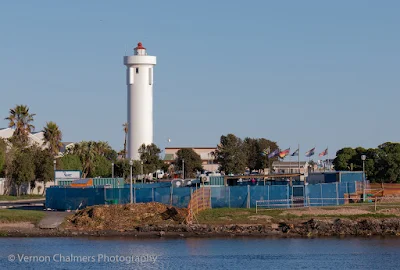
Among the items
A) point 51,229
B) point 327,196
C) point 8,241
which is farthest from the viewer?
point 327,196

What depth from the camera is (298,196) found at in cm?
7106

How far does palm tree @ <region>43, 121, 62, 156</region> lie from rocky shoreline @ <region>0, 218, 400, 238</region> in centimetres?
5672

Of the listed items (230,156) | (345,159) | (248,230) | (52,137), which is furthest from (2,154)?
(345,159)

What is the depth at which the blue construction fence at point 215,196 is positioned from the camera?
6438 centimetres

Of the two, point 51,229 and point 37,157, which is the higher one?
point 37,157

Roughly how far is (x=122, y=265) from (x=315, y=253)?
1157cm

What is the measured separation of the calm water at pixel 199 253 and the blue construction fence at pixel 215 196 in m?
9.29

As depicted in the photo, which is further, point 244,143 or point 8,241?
point 244,143

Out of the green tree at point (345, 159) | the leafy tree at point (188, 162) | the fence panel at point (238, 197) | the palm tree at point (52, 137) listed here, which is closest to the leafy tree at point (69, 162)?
the palm tree at point (52, 137)

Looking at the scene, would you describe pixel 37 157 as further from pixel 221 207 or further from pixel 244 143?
pixel 244 143

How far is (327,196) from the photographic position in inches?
2736

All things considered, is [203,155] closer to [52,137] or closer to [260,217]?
[52,137]

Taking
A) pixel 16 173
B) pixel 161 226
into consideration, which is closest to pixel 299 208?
pixel 161 226

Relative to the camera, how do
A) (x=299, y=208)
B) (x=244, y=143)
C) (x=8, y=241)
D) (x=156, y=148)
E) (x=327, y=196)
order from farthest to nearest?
(x=244, y=143) → (x=156, y=148) → (x=327, y=196) → (x=299, y=208) → (x=8, y=241)
